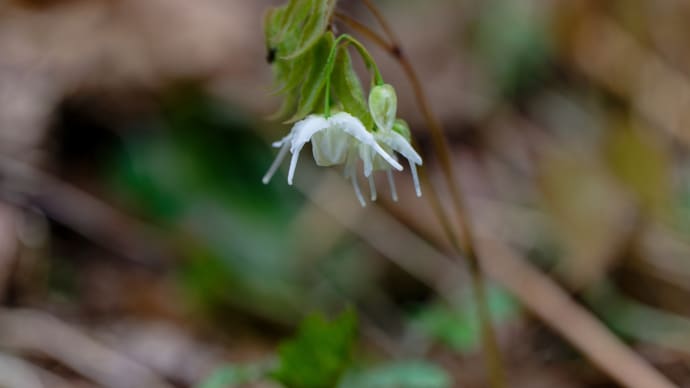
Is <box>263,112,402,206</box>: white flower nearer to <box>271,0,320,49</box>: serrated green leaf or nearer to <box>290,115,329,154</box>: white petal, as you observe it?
<box>290,115,329,154</box>: white petal

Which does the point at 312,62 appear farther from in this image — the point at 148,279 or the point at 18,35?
the point at 18,35

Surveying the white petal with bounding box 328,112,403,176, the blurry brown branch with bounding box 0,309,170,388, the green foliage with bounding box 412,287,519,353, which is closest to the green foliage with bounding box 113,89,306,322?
the blurry brown branch with bounding box 0,309,170,388

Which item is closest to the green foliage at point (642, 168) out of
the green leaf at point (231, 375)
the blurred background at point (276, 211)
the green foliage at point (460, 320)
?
the blurred background at point (276, 211)

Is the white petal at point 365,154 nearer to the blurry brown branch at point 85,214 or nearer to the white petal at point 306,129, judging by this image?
the white petal at point 306,129

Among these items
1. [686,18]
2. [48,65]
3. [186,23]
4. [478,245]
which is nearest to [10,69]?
[48,65]

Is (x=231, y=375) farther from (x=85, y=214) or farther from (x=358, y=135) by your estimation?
(x=85, y=214)

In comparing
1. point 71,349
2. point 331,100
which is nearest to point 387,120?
point 331,100

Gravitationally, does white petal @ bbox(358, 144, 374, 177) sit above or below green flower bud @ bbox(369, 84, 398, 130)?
below
